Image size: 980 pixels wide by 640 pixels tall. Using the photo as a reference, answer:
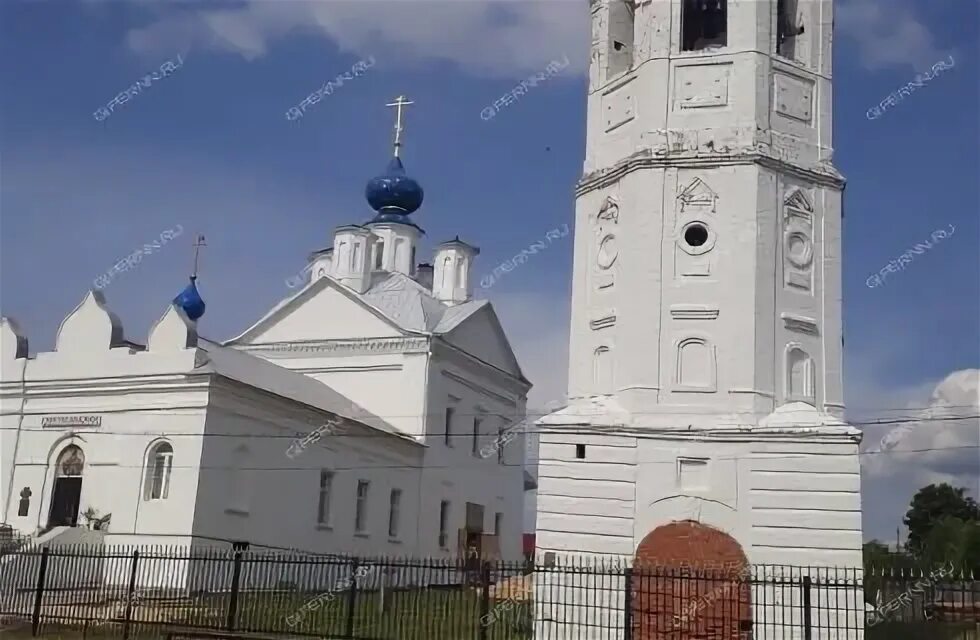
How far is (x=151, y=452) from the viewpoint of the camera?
68.6 ft

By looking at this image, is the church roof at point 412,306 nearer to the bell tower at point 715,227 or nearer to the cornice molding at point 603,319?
the cornice molding at point 603,319

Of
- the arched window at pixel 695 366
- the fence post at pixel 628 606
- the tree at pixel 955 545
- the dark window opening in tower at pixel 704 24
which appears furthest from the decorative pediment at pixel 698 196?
the tree at pixel 955 545

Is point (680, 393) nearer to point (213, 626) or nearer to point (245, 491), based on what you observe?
point (213, 626)

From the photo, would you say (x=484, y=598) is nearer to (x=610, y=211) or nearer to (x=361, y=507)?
(x=610, y=211)

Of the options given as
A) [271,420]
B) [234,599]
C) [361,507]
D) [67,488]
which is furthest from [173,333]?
[234,599]

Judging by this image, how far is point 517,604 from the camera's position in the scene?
47.5 feet

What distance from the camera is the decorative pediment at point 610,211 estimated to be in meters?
15.6

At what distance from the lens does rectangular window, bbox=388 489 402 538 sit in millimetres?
26727

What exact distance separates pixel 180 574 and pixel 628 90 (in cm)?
1171

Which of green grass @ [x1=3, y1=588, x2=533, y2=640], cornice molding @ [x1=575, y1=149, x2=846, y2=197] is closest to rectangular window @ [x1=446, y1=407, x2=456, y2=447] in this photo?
green grass @ [x1=3, y1=588, x2=533, y2=640]

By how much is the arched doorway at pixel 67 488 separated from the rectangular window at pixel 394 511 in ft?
26.2

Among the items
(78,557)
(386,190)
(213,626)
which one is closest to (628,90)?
(213,626)

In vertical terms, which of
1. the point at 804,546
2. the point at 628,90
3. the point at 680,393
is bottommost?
the point at 804,546

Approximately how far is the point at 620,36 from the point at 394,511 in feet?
47.9
